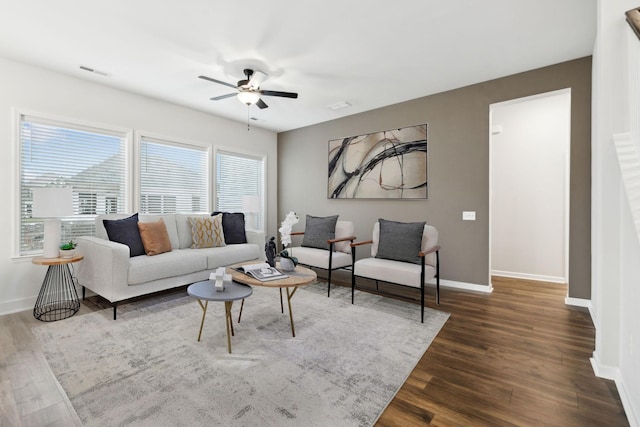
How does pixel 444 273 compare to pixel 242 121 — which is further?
pixel 242 121

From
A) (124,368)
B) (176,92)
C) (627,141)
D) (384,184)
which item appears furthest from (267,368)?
(176,92)

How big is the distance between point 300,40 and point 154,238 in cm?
284

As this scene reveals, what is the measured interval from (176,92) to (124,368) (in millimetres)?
3564

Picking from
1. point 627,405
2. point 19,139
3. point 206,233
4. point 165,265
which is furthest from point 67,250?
point 627,405

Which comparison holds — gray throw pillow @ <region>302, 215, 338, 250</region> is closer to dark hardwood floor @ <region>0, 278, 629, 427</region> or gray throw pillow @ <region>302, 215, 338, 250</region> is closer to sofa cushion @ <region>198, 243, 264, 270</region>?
sofa cushion @ <region>198, 243, 264, 270</region>

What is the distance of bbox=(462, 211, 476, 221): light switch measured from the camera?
3.84 metres

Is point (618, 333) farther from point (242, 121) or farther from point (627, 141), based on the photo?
point (242, 121)

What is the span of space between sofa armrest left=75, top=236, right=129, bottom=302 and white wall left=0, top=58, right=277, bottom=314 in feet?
2.45

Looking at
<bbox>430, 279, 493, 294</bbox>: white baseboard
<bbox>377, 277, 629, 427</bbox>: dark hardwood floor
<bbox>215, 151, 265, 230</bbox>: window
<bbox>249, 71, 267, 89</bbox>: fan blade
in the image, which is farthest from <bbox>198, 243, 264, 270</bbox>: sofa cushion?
<bbox>377, 277, 629, 427</bbox>: dark hardwood floor

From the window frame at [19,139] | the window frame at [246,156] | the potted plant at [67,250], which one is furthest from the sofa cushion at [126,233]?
the window frame at [246,156]

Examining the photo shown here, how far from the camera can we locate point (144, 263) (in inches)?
122

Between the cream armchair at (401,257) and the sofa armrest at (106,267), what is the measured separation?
96.6 inches

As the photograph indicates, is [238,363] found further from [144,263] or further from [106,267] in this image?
[106,267]

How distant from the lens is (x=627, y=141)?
1765 mm
